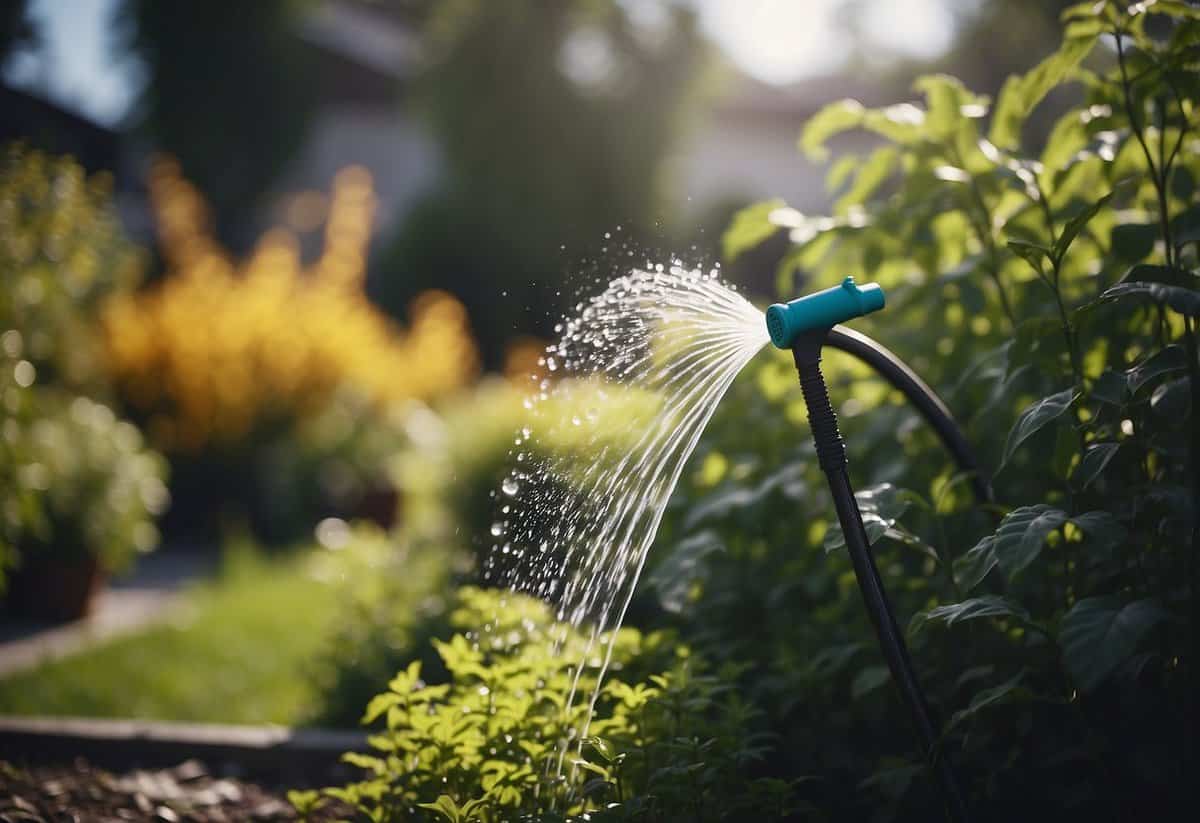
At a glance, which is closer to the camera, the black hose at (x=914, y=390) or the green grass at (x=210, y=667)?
the black hose at (x=914, y=390)

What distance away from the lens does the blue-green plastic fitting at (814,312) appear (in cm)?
158

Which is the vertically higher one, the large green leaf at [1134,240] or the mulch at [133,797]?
the large green leaf at [1134,240]

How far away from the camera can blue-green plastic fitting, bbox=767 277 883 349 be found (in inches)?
A: 62.3

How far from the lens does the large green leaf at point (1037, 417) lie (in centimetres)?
148

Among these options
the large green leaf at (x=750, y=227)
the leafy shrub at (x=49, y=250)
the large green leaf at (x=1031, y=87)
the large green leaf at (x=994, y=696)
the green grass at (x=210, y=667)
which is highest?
the leafy shrub at (x=49, y=250)

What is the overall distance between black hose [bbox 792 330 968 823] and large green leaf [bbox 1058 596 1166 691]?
274mm

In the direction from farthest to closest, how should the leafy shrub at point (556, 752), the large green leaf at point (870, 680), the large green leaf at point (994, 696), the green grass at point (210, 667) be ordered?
the green grass at point (210, 667) → the large green leaf at point (870, 680) → the leafy shrub at point (556, 752) → the large green leaf at point (994, 696)

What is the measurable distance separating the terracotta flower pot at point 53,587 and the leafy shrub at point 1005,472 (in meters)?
3.60

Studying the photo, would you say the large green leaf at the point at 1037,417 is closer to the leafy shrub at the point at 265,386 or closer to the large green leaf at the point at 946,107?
the large green leaf at the point at 946,107

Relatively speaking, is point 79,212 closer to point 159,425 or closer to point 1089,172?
point 159,425

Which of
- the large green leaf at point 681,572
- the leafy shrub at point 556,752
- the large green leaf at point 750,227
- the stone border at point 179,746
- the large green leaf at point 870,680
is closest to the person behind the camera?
the leafy shrub at point 556,752

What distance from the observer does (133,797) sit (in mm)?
2531

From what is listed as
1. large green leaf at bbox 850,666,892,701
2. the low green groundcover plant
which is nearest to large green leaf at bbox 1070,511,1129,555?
the low green groundcover plant

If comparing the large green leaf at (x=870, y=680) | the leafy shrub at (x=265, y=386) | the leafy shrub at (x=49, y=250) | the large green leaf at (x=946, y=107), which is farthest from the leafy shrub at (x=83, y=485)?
the large green leaf at (x=946, y=107)
